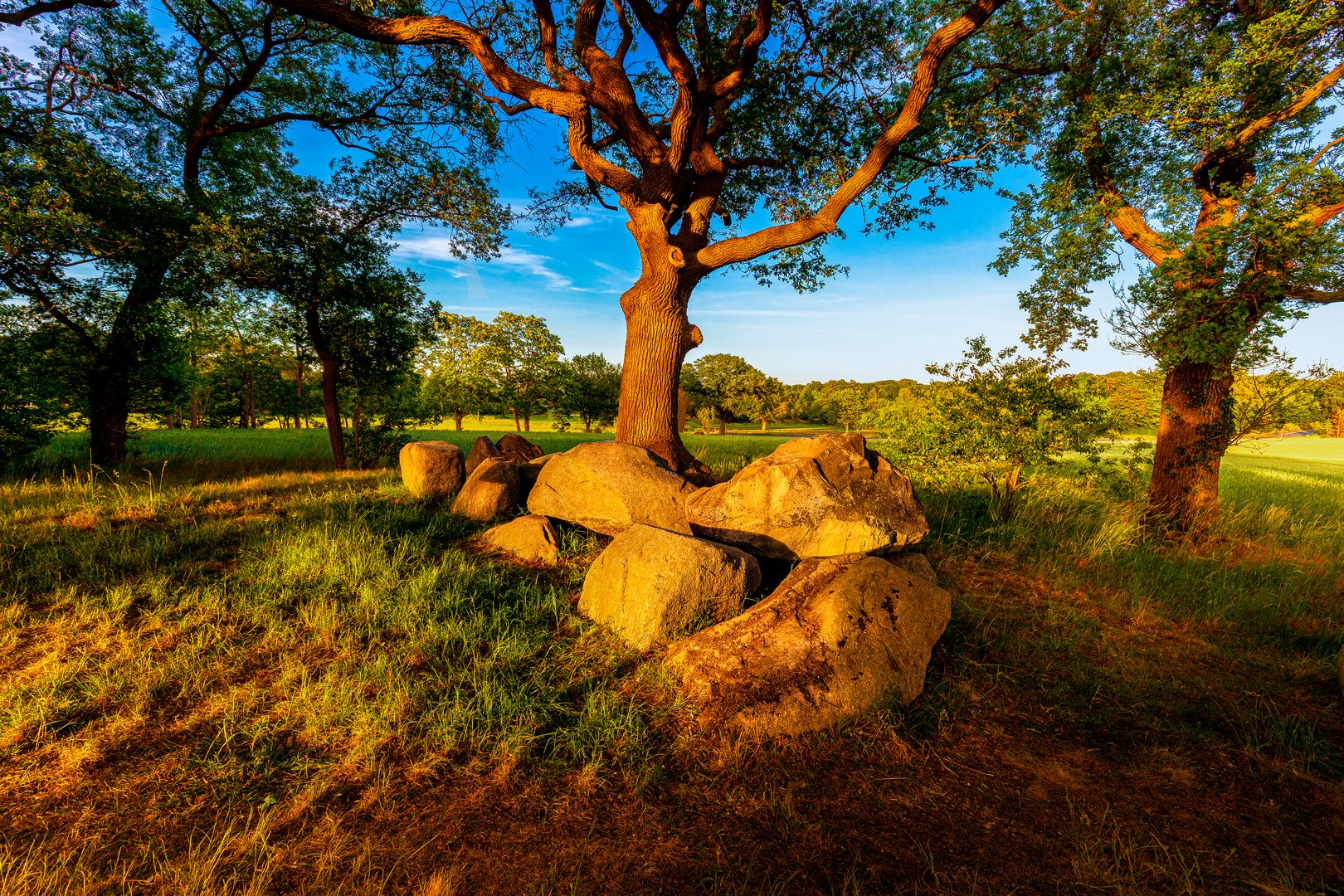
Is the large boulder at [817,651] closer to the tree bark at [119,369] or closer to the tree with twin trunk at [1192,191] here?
the tree with twin trunk at [1192,191]

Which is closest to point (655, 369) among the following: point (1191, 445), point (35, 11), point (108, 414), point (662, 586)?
point (662, 586)

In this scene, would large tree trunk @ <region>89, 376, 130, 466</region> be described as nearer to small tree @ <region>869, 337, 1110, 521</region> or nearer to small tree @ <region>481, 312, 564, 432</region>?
small tree @ <region>869, 337, 1110, 521</region>

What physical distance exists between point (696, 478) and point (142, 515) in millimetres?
6940

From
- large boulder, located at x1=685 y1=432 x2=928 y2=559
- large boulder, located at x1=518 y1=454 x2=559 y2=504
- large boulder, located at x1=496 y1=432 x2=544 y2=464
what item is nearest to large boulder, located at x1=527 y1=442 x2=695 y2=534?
large boulder, located at x1=685 y1=432 x2=928 y2=559

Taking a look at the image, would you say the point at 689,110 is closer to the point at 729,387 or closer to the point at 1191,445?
the point at 1191,445

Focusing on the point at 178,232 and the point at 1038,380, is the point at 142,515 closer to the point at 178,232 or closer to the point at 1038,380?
the point at 178,232

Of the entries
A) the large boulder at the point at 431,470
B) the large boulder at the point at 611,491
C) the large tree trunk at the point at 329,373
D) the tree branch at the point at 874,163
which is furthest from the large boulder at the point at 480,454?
the tree branch at the point at 874,163

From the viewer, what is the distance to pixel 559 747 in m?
2.53

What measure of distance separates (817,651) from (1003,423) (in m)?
5.52

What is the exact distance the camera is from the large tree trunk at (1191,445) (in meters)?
6.90

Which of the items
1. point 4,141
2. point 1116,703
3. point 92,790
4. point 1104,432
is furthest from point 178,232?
point 1104,432

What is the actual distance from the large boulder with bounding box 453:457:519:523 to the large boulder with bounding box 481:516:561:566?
0.69 meters

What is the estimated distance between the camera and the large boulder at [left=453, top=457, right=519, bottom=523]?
598cm

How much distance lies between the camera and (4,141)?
291 inches
